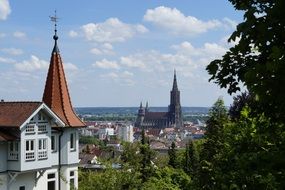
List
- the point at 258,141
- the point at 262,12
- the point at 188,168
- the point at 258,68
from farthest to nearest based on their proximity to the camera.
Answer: the point at 188,168
the point at 258,141
the point at 262,12
the point at 258,68

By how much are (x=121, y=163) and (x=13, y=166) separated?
19.8 feet

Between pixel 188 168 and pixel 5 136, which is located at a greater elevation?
pixel 5 136

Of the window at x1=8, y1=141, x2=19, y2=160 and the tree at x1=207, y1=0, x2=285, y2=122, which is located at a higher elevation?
the tree at x1=207, y1=0, x2=285, y2=122

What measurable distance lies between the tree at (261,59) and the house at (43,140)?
823 inches

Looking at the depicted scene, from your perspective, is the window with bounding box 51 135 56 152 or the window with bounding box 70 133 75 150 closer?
the window with bounding box 51 135 56 152

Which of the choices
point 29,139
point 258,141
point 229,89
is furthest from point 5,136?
point 229,89

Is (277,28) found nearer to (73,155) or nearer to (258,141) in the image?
(258,141)

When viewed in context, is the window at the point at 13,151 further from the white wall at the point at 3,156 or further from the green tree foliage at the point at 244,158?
the green tree foliage at the point at 244,158

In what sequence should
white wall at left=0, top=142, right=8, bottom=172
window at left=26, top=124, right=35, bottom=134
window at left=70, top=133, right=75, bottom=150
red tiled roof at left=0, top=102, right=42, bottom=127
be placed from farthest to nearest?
1. window at left=70, top=133, right=75, bottom=150
2. window at left=26, top=124, right=35, bottom=134
3. red tiled roof at left=0, top=102, right=42, bottom=127
4. white wall at left=0, top=142, right=8, bottom=172

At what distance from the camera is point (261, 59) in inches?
348

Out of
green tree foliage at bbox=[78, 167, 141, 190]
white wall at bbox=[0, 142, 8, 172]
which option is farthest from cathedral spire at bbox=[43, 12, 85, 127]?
green tree foliage at bbox=[78, 167, 141, 190]

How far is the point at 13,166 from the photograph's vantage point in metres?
30.5

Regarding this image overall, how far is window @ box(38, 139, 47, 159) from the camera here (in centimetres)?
3191

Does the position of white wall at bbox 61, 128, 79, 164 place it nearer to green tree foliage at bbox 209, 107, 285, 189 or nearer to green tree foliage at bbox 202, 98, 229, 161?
green tree foliage at bbox 202, 98, 229, 161
